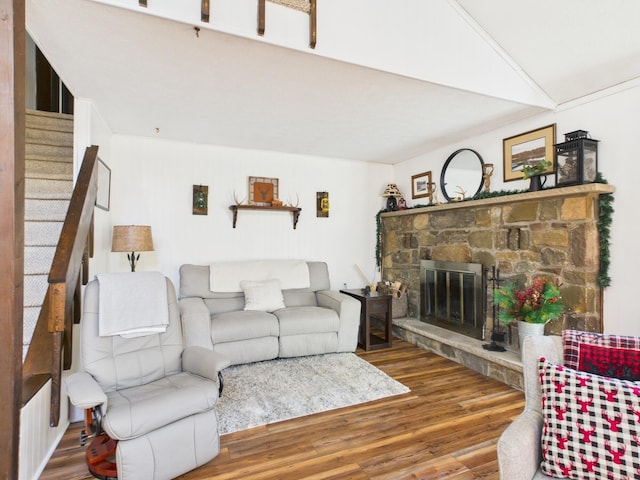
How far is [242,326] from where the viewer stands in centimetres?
324

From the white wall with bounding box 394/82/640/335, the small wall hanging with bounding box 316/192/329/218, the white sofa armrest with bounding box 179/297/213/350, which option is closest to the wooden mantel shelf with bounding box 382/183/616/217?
the white wall with bounding box 394/82/640/335

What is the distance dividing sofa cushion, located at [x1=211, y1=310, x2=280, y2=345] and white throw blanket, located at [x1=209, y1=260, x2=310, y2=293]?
1.19ft

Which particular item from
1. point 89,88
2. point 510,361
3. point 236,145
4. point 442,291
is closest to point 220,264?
point 236,145

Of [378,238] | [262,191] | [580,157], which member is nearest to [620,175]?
[580,157]

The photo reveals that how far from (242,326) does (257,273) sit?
82 cm

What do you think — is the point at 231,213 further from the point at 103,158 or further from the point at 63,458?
the point at 63,458

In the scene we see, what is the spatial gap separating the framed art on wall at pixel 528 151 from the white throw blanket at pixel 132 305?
10.5 ft

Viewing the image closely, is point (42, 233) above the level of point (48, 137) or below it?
below

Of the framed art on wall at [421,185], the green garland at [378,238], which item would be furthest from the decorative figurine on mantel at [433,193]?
the green garland at [378,238]

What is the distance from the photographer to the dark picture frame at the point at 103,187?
Answer: 294 cm

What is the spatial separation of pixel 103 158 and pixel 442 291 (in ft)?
12.6

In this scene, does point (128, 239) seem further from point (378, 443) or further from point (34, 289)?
point (378, 443)

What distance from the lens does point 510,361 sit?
2.83m

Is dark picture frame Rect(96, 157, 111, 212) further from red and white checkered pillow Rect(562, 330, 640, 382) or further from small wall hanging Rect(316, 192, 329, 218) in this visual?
red and white checkered pillow Rect(562, 330, 640, 382)
